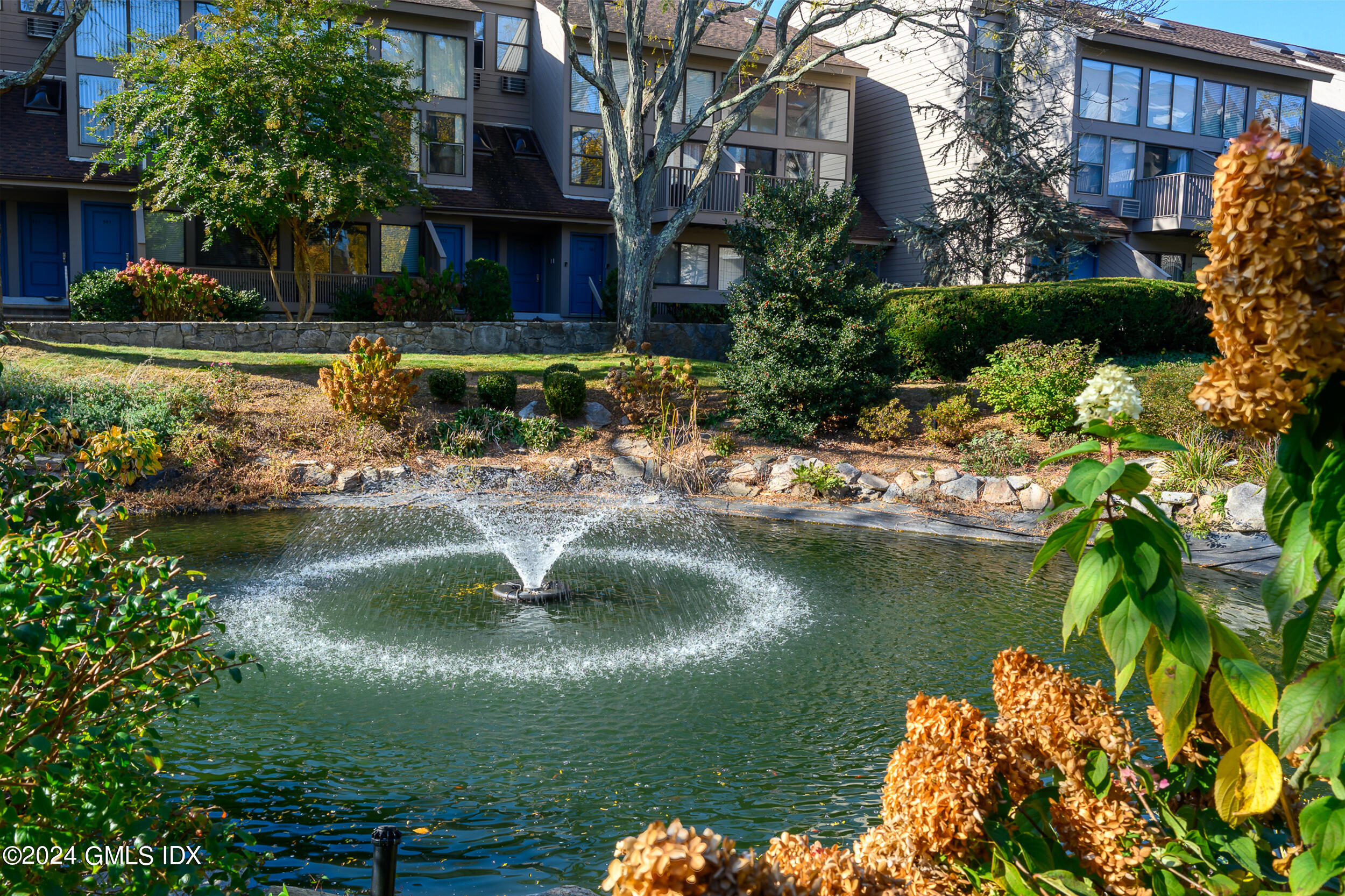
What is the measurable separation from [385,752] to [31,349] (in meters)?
14.6

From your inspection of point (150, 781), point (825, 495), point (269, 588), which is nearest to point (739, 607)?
point (269, 588)

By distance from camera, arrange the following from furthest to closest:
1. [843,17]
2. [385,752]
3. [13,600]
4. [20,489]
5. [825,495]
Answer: [843,17] < [825,495] < [385,752] < [20,489] < [13,600]

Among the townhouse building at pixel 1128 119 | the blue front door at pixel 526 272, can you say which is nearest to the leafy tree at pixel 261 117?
the blue front door at pixel 526 272

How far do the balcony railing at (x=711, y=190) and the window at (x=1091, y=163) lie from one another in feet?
29.8

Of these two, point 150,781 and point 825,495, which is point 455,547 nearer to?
point 825,495

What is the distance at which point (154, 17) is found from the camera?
23.3 metres

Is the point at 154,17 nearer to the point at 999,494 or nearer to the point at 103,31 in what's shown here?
the point at 103,31

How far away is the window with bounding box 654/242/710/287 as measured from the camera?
29.5 metres

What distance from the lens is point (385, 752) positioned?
5195 millimetres

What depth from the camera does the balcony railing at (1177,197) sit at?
2814 centimetres

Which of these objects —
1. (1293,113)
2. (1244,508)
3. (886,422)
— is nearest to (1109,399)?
(1244,508)

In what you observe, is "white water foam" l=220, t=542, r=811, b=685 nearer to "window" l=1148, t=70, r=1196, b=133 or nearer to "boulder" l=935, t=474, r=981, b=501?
"boulder" l=935, t=474, r=981, b=501

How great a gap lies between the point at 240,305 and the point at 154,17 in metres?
7.93

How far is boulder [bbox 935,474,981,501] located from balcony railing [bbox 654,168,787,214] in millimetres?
16721
